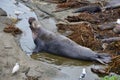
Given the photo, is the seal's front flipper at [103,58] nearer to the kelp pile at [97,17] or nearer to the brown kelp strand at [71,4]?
the kelp pile at [97,17]

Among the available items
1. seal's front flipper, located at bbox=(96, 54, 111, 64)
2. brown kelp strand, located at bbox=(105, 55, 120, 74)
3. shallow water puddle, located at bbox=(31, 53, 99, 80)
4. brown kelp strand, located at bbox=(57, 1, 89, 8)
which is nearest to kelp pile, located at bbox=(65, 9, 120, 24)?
brown kelp strand, located at bbox=(57, 1, 89, 8)

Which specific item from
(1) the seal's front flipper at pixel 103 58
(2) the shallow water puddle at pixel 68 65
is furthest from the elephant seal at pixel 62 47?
(2) the shallow water puddle at pixel 68 65

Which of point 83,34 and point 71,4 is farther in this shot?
point 71,4

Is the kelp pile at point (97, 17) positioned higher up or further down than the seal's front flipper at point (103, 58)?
higher up

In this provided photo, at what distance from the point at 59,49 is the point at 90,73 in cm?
140

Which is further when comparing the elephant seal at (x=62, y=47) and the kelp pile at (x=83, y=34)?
the kelp pile at (x=83, y=34)

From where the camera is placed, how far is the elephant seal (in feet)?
30.8

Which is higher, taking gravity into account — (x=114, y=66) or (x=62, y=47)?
(x=62, y=47)

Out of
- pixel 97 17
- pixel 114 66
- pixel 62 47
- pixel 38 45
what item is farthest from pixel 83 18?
pixel 114 66

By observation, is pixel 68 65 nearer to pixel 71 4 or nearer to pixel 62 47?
pixel 62 47

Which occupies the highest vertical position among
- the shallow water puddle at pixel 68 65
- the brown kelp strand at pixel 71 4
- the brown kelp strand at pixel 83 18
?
the brown kelp strand at pixel 71 4

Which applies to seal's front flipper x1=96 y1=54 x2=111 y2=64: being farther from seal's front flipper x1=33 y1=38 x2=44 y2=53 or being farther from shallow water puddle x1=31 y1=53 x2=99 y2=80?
seal's front flipper x1=33 y1=38 x2=44 y2=53

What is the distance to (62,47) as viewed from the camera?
9891 mm

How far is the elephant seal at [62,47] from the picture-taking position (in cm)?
939
